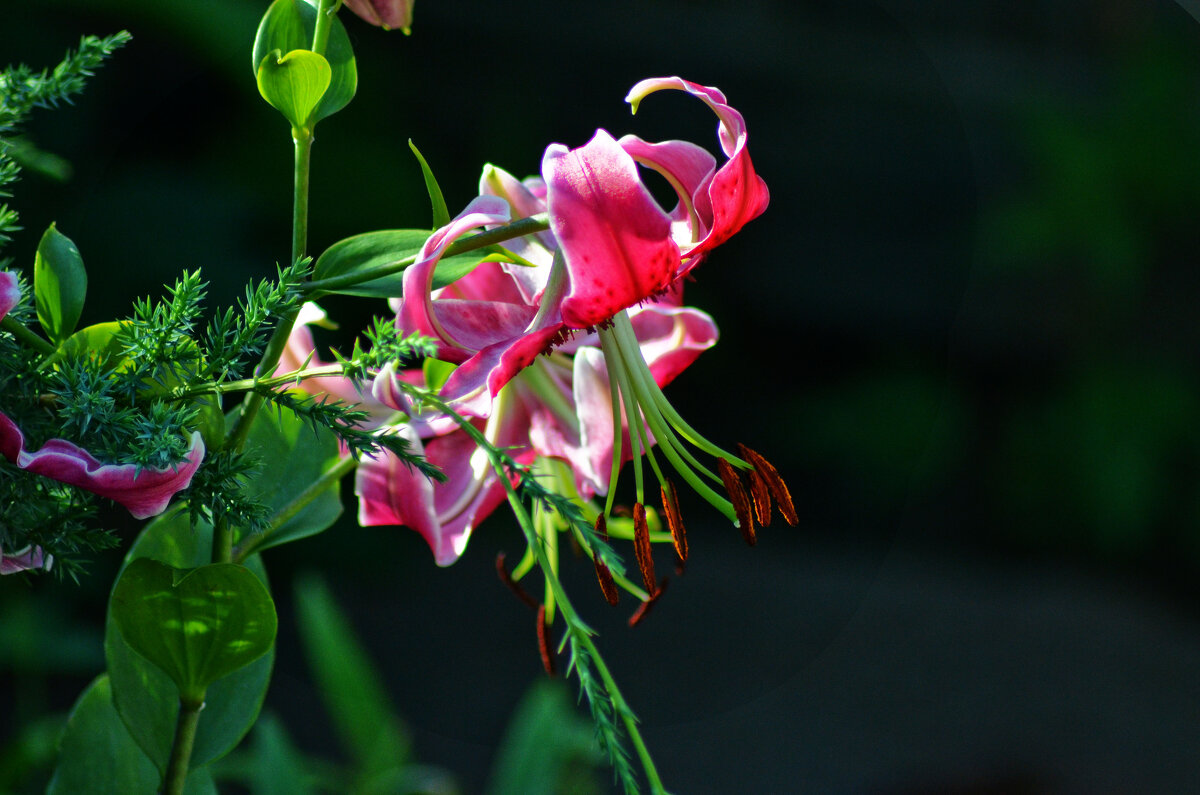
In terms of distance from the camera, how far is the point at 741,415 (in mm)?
2205

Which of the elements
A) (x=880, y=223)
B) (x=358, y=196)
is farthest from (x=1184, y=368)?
(x=358, y=196)

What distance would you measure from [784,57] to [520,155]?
589 mm

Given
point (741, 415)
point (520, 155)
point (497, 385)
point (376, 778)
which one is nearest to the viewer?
point (497, 385)

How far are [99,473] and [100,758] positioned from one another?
0.59 ft

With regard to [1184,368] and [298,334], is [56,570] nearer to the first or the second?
[298,334]

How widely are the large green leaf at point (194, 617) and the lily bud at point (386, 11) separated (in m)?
0.14

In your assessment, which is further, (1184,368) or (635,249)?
(1184,368)

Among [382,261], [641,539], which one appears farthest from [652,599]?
[382,261]

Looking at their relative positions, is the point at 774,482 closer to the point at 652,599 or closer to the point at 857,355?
the point at 652,599

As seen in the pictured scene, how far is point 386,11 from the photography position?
0.92 ft

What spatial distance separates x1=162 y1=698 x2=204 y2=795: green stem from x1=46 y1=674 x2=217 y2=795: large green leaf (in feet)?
0.14

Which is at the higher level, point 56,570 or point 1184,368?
point 56,570

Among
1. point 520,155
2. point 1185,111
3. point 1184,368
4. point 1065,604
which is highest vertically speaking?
point 1185,111

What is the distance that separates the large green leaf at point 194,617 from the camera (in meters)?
0.28
